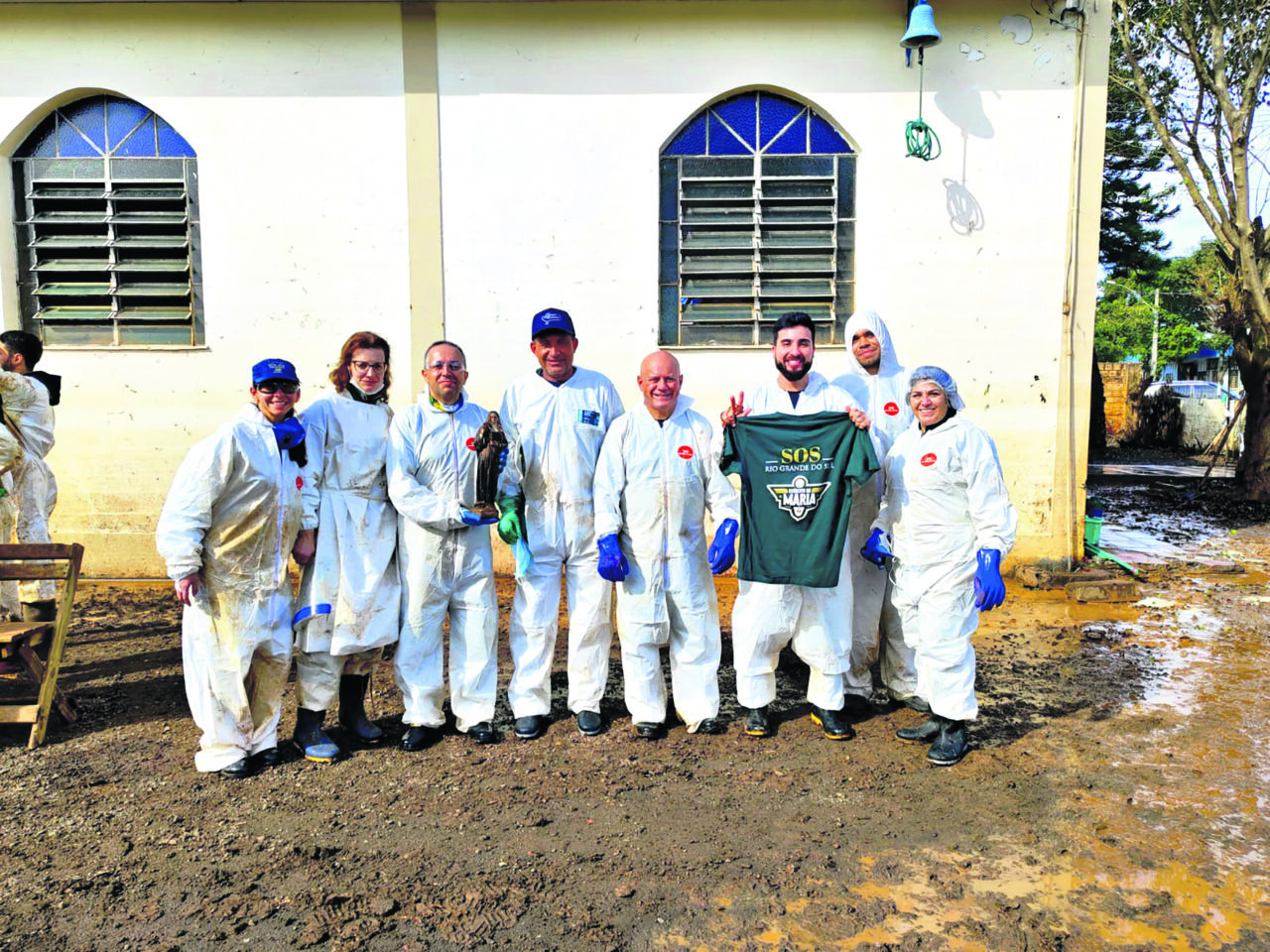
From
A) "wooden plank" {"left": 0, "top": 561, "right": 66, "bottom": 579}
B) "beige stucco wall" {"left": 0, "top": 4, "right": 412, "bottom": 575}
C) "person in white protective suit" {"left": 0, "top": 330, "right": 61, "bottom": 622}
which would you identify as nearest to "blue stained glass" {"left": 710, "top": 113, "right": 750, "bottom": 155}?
"beige stucco wall" {"left": 0, "top": 4, "right": 412, "bottom": 575}

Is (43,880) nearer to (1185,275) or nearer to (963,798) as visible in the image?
(963,798)

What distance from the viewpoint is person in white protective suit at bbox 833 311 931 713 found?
4.28m

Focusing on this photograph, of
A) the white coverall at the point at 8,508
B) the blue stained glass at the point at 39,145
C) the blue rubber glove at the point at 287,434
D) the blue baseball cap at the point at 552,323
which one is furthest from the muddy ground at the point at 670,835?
the blue stained glass at the point at 39,145

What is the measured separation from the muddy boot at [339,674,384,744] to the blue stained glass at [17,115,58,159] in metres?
5.71

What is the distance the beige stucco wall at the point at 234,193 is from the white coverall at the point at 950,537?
445cm

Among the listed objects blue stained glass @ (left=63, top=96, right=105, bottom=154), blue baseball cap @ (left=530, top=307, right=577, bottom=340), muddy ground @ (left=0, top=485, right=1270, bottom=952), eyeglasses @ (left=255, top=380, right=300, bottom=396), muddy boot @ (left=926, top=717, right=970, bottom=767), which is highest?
blue stained glass @ (left=63, top=96, right=105, bottom=154)

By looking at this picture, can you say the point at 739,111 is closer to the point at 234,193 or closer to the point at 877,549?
the point at 234,193

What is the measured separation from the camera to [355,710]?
154 inches

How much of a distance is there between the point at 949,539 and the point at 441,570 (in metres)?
2.32

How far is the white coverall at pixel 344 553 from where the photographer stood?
3.66 m

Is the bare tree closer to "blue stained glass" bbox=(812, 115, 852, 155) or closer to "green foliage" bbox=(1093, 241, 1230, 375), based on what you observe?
"blue stained glass" bbox=(812, 115, 852, 155)

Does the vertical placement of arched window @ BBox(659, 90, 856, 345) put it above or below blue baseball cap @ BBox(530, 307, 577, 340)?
above

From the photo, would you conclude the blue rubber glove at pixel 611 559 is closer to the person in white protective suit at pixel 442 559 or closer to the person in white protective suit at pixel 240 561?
the person in white protective suit at pixel 442 559

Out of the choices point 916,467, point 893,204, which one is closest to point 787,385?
point 916,467
